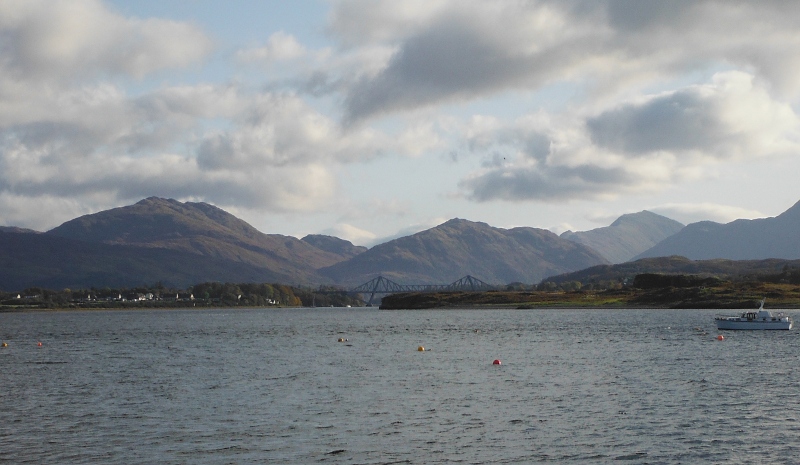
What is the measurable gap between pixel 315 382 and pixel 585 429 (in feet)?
86.1

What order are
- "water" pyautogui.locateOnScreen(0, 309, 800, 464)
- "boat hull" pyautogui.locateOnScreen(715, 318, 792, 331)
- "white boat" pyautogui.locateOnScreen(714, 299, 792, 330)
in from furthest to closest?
"white boat" pyautogui.locateOnScreen(714, 299, 792, 330) < "boat hull" pyautogui.locateOnScreen(715, 318, 792, 331) < "water" pyautogui.locateOnScreen(0, 309, 800, 464)

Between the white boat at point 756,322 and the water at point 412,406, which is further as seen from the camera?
the white boat at point 756,322

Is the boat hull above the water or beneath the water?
above

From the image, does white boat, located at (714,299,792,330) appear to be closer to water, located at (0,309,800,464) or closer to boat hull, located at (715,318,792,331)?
boat hull, located at (715,318,792,331)

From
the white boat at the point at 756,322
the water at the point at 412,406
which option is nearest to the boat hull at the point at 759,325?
the white boat at the point at 756,322

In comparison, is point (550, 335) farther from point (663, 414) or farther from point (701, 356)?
point (663, 414)

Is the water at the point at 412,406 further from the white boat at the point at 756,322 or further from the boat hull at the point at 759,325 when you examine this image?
the white boat at the point at 756,322

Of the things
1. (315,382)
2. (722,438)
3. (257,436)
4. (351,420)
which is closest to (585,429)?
(722,438)

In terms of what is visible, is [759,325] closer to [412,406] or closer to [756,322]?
[756,322]

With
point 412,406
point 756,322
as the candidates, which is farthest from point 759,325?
point 412,406

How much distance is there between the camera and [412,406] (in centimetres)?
4838

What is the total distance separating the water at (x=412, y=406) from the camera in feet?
117

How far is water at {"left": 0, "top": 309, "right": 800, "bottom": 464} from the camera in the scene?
1410 inches

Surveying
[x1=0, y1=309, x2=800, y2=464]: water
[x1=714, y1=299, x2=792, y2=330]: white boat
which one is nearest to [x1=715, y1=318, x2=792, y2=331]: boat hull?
[x1=714, y1=299, x2=792, y2=330]: white boat
